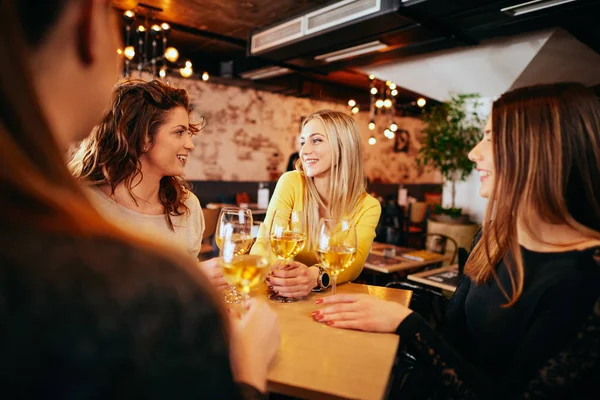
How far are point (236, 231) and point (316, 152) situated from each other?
1.13 meters

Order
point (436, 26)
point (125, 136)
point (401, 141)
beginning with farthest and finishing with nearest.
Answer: point (401, 141) → point (436, 26) → point (125, 136)

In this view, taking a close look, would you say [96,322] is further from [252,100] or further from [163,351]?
[252,100]

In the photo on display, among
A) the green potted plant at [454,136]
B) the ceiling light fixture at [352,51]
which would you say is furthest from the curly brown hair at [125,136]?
the green potted plant at [454,136]

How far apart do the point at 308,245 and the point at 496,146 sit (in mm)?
1122

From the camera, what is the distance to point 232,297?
140 cm

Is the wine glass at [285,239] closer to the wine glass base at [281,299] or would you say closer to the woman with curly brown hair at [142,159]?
the wine glass base at [281,299]

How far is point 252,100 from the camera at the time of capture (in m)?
7.95

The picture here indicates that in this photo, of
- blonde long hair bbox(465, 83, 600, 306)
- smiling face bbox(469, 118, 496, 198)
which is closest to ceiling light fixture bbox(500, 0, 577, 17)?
smiling face bbox(469, 118, 496, 198)

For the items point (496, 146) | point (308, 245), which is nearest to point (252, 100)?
point (308, 245)

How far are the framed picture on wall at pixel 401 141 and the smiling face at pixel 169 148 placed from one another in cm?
958

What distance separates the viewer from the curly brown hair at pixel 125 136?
1.75 m

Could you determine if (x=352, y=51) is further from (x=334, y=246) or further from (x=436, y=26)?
(x=334, y=246)

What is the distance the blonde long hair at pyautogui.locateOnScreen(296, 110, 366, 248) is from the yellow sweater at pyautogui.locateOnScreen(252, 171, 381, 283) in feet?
0.18

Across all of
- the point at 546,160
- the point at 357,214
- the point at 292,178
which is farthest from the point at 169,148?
the point at 546,160
